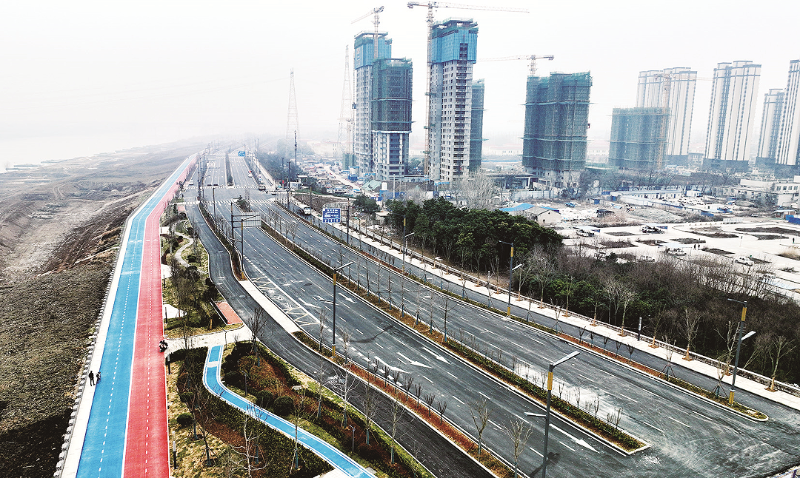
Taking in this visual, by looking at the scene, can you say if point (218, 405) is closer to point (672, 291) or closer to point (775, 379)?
point (775, 379)

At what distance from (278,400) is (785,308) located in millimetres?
49226

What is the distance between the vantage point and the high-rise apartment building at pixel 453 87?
159m

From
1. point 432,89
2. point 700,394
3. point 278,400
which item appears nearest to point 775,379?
point 700,394

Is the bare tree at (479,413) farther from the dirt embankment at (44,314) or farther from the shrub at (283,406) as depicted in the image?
the dirt embankment at (44,314)

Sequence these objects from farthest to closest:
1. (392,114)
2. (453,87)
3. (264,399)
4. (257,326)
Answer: (392,114), (453,87), (257,326), (264,399)

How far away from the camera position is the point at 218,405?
122 feet

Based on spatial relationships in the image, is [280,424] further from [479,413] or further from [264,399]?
[479,413]

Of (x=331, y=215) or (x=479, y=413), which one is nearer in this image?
(x=479, y=413)

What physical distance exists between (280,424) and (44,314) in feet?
133

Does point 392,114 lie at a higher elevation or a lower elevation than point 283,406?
higher

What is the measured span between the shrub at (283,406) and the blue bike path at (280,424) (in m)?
0.43

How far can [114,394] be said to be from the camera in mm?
39375

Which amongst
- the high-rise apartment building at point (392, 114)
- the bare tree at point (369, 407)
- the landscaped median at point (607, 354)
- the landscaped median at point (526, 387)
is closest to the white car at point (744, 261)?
the landscaped median at point (607, 354)

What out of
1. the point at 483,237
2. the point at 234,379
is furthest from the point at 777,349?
the point at 234,379
